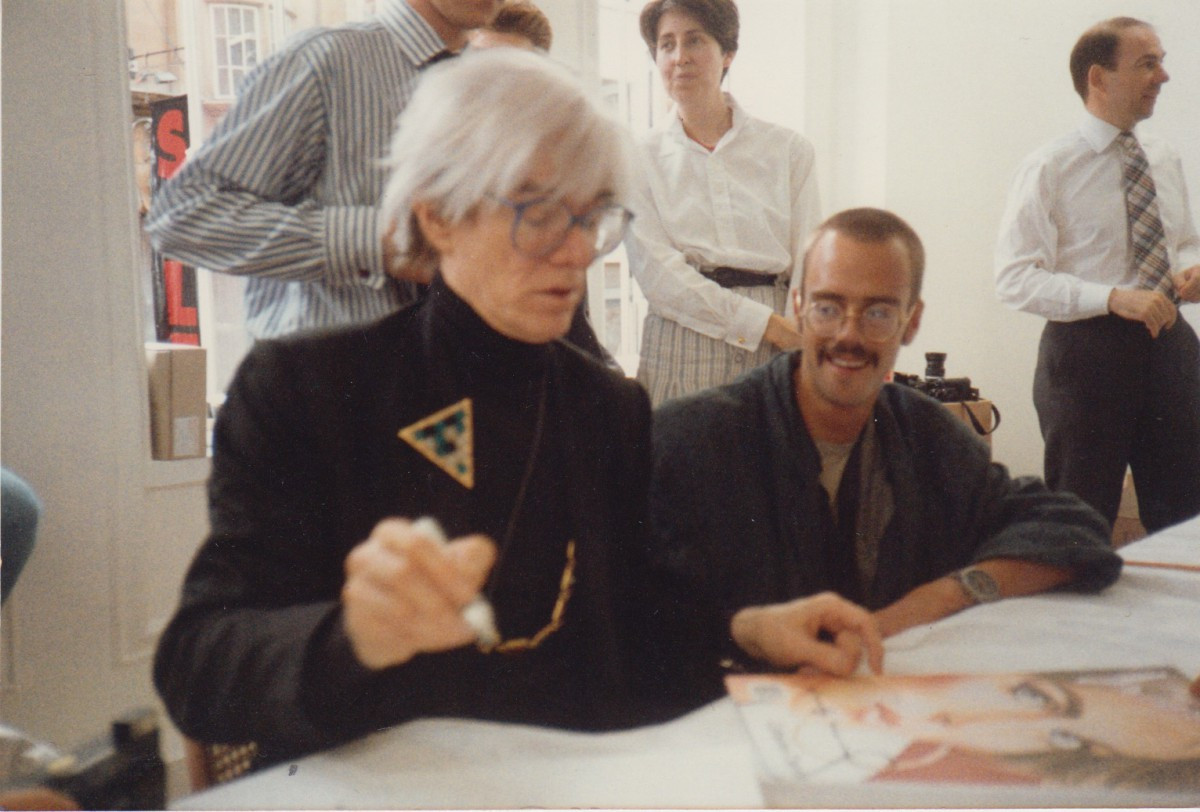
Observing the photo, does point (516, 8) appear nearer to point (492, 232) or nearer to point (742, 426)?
point (492, 232)

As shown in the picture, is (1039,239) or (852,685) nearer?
(852,685)

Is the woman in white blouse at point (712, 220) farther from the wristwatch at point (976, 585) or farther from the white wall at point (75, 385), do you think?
the white wall at point (75, 385)

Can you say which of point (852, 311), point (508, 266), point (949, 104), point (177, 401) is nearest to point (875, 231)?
point (852, 311)

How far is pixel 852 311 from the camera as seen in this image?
928 millimetres

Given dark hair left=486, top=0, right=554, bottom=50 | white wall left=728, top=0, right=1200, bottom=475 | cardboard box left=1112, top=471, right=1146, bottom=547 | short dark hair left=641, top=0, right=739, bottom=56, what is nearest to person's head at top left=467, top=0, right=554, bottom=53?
dark hair left=486, top=0, right=554, bottom=50

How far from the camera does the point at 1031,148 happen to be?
1.07 meters

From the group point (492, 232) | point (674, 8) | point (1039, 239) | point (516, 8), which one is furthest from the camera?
point (1039, 239)

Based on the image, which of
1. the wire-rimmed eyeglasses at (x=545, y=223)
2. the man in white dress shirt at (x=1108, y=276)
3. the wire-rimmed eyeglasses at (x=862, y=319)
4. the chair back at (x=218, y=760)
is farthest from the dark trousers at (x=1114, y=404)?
the chair back at (x=218, y=760)

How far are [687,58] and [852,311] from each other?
0.33m

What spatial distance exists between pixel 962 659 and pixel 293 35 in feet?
2.70

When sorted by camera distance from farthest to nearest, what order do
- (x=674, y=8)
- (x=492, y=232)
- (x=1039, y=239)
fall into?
(x=1039, y=239) → (x=674, y=8) → (x=492, y=232)

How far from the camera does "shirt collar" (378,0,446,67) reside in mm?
806

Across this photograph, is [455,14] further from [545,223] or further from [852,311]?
[852,311]

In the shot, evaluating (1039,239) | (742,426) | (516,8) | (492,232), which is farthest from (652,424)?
(1039,239)
